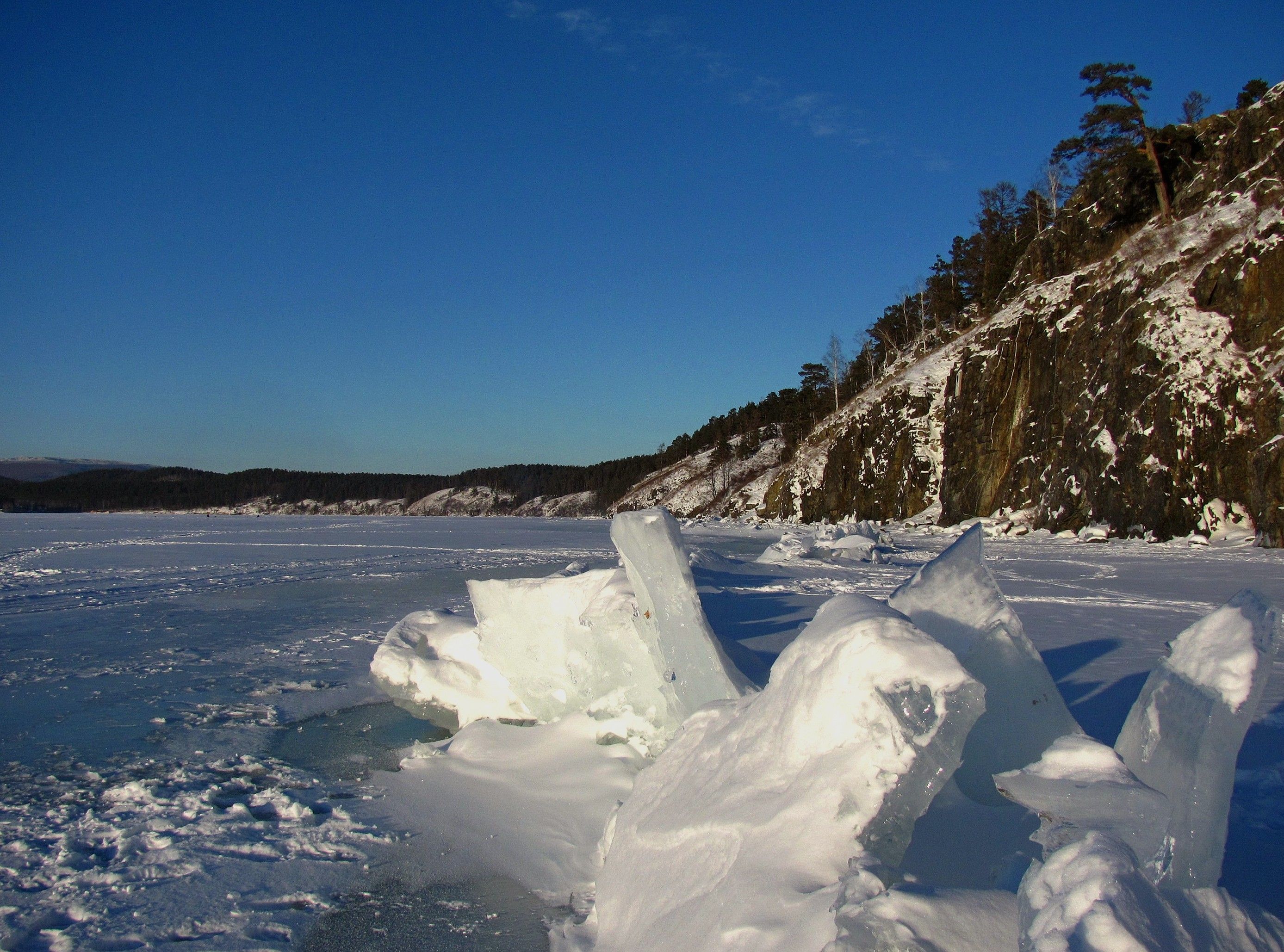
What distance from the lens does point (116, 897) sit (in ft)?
11.1

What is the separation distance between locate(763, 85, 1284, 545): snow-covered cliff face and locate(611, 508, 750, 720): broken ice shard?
2247 cm

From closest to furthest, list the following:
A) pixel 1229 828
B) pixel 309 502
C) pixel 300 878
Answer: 1. pixel 1229 828
2. pixel 300 878
3. pixel 309 502

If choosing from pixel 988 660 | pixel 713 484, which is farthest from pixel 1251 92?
pixel 713 484

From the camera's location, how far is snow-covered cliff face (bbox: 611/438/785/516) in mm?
75562

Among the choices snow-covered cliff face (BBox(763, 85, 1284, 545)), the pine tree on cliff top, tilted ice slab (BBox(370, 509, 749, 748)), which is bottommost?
tilted ice slab (BBox(370, 509, 749, 748))

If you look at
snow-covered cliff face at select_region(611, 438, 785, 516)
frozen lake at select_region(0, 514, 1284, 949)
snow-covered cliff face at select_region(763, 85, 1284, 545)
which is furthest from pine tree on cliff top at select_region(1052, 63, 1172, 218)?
snow-covered cliff face at select_region(611, 438, 785, 516)

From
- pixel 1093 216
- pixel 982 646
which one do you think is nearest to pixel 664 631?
pixel 982 646

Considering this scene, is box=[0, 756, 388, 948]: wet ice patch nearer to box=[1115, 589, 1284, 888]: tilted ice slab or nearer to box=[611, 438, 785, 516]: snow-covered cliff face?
box=[1115, 589, 1284, 888]: tilted ice slab

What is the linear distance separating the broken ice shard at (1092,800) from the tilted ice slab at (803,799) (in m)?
0.31

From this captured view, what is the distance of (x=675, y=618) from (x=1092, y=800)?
2.70 meters

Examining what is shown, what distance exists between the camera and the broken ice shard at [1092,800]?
2.24m

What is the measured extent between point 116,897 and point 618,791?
2607 mm

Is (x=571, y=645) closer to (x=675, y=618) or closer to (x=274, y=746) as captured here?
(x=675, y=618)

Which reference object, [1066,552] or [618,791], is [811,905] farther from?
[1066,552]
